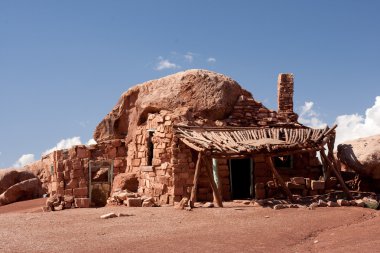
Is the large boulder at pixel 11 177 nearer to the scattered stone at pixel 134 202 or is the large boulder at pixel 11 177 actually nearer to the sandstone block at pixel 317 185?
the scattered stone at pixel 134 202

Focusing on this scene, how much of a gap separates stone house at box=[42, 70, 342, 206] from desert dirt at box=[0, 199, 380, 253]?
7.51 ft

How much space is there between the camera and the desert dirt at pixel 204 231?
7754 millimetres

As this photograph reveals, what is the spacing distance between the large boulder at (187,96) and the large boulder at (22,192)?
7.32 metres

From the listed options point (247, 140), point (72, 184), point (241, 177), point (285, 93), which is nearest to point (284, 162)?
point (241, 177)

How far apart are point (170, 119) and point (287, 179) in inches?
187

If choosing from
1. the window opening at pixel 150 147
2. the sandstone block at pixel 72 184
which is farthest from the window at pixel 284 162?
the sandstone block at pixel 72 184

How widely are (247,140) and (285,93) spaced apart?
15.9 feet

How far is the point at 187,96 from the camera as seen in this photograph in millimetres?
17344

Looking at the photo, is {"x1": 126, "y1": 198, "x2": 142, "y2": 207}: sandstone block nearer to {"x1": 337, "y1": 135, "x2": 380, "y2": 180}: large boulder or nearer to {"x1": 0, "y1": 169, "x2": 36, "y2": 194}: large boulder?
{"x1": 337, "y1": 135, "x2": 380, "y2": 180}: large boulder

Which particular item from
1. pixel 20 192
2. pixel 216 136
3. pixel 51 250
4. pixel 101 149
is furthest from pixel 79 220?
pixel 20 192

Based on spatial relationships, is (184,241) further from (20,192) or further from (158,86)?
(20,192)

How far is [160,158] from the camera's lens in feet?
51.3

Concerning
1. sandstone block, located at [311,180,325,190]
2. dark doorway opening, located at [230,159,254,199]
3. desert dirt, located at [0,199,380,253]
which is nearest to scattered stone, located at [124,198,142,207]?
desert dirt, located at [0,199,380,253]

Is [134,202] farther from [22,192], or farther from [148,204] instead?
[22,192]
